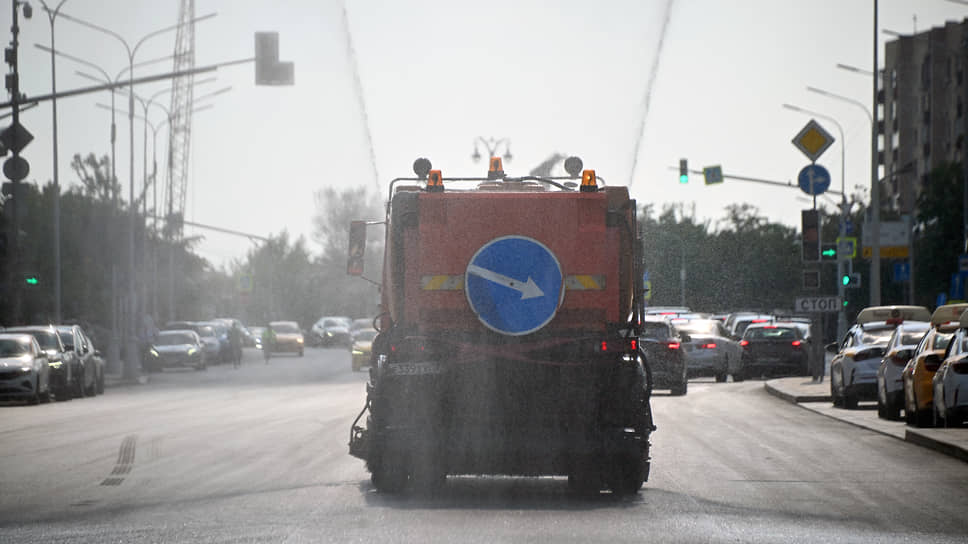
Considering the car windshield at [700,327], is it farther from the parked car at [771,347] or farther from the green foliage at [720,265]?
the green foliage at [720,265]

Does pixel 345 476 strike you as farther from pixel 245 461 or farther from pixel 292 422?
pixel 292 422

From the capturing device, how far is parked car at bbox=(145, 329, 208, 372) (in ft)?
178

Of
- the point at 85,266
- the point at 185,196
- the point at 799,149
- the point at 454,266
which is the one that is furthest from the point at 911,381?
the point at 185,196

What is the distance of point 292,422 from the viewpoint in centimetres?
2333

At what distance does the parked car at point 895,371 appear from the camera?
2331 cm

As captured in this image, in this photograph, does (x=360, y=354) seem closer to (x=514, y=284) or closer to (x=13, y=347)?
(x=13, y=347)

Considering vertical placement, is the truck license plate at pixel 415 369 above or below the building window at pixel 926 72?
below

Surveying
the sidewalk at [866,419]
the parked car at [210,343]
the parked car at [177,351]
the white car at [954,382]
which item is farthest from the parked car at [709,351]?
the parked car at [210,343]

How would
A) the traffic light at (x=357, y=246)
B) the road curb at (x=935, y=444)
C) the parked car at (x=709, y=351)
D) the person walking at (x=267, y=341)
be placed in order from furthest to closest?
1. the person walking at (x=267, y=341)
2. the parked car at (x=709, y=351)
3. the road curb at (x=935, y=444)
4. the traffic light at (x=357, y=246)

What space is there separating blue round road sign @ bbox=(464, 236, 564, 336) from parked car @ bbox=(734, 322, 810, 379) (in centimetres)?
2829

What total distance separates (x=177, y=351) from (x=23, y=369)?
23.0m

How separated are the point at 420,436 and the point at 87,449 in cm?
726

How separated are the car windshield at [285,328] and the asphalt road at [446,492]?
51135mm

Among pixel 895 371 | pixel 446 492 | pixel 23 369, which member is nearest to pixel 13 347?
pixel 23 369
